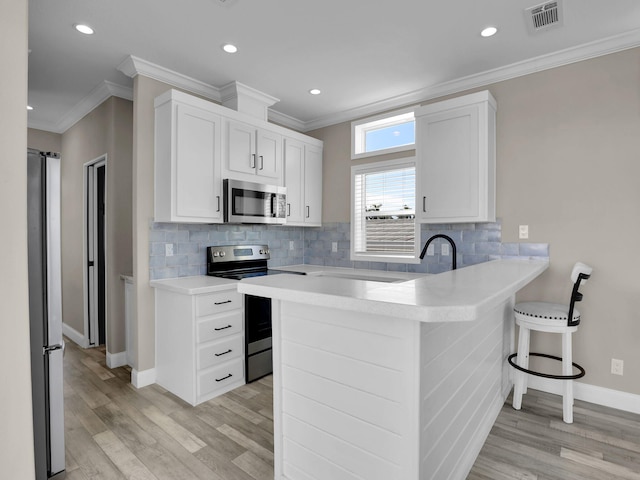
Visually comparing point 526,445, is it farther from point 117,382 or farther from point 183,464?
point 117,382

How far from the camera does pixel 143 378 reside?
2932 mm

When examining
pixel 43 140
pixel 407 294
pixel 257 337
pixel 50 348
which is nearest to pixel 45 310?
pixel 50 348

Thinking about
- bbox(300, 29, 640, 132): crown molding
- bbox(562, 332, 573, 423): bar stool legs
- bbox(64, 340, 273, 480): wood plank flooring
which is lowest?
Answer: bbox(64, 340, 273, 480): wood plank flooring

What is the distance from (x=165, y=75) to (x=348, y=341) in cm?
288

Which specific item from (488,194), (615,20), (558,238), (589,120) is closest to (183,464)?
(488,194)

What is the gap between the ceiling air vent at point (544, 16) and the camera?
2.16 meters

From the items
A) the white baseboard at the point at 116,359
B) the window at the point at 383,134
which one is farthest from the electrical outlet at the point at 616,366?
the white baseboard at the point at 116,359

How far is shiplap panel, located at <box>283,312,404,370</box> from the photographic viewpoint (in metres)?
1.26

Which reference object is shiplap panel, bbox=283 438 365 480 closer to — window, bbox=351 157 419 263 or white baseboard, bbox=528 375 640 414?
white baseboard, bbox=528 375 640 414

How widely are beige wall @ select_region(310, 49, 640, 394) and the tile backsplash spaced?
14 centimetres

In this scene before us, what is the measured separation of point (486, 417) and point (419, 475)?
1.26 metres

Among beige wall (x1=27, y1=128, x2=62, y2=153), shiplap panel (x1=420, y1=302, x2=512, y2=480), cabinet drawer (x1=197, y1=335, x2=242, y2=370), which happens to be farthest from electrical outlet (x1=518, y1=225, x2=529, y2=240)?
beige wall (x1=27, y1=128, x2=62, y2=153)

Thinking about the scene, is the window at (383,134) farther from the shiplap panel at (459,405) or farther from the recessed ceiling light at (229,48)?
the shiplap panel at (459,405)

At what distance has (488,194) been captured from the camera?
2.90 m
